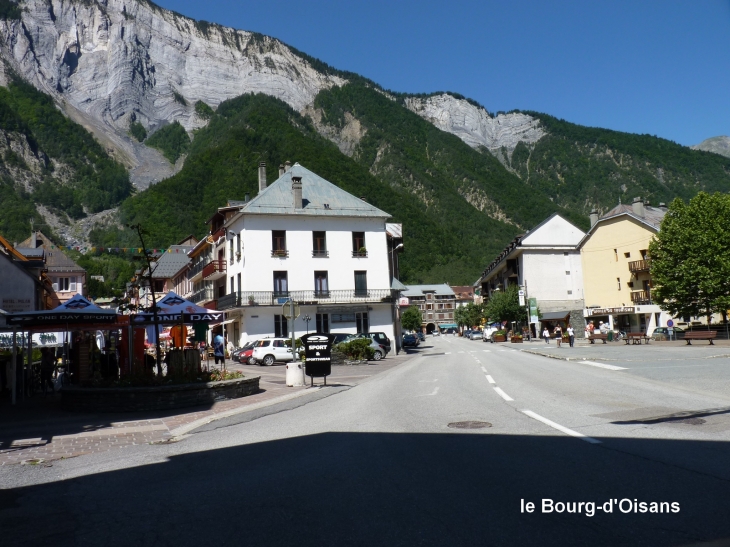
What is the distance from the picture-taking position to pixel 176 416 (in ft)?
45.5

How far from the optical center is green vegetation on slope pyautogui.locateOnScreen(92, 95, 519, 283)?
104 m

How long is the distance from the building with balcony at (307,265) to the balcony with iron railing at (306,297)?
68 millimetres

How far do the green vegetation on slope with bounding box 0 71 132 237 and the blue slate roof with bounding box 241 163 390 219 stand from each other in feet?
418

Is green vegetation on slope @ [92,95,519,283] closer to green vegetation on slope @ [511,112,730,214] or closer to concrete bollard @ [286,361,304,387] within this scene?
green vegetation on slope @ [511,112,730,214]

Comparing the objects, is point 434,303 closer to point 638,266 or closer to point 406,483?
point 638,266

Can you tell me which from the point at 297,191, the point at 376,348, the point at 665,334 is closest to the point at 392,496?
the point at 376,348

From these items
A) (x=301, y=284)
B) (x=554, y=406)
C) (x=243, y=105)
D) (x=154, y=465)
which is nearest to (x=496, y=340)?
(x=301, y=284)

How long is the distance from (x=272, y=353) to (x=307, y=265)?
1012cm

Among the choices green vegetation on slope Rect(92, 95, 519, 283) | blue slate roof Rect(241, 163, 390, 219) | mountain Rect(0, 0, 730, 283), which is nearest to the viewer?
blue slate roof Rect(241, 163, 390, 219)

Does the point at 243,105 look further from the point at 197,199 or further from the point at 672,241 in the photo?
the point at 672,241

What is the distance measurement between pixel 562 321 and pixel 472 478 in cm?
7053

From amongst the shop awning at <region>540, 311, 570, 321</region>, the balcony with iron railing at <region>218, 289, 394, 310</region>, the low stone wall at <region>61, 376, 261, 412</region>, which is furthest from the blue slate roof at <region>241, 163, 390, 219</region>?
the shop awning at <region>540, 311, 570, 321</region>

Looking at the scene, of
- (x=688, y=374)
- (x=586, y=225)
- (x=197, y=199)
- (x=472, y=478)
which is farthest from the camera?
(x=586, y=225)

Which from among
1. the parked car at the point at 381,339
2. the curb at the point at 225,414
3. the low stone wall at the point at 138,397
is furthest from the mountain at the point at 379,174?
the low stone wall at the point at 138,397
